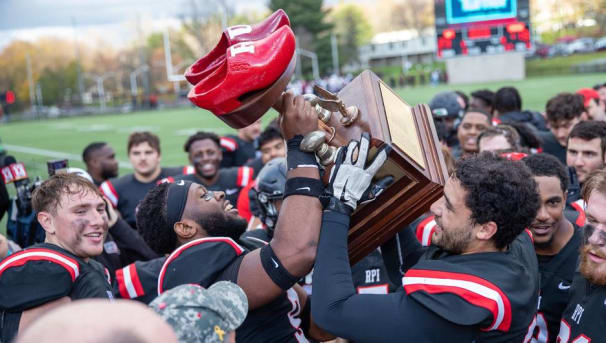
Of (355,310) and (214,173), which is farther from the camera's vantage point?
(214,173)

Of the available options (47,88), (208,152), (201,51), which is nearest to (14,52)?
(47,88)

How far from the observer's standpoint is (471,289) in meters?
1.96

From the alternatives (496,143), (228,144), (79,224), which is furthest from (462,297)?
(228,144)

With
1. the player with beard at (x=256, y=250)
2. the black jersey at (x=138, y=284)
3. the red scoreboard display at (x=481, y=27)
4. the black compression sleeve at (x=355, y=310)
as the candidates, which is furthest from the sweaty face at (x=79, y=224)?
the red scoreboard display at (x=481, y=27)

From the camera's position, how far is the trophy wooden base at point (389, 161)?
2203mm

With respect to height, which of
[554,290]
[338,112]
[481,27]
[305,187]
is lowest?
[554,290]

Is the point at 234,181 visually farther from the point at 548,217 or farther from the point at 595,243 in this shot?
the point at 595,243

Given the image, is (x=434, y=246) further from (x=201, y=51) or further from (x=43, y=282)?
(x=201, y=51)

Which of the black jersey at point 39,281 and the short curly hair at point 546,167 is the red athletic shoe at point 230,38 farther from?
the short curly hair at point 546,167

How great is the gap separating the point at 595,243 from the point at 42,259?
2.24m

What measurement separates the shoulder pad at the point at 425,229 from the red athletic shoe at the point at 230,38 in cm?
139

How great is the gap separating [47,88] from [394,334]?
73.7 m

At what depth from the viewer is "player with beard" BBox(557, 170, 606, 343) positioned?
2.28 metres

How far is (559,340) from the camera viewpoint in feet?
8.28
